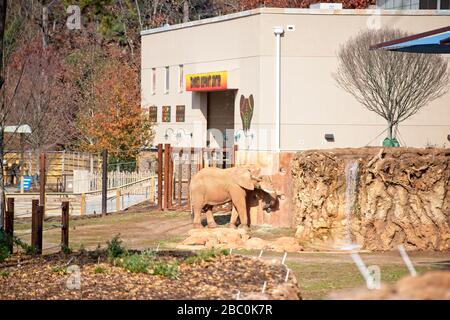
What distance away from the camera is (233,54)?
157 feet

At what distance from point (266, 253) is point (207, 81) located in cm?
2815

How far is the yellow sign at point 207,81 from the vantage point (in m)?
48.2

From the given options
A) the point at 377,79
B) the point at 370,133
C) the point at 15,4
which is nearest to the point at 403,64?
the point at 377,79

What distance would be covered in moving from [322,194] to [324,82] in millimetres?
21757

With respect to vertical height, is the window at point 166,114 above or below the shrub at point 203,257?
above

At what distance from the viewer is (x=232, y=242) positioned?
2344 cm

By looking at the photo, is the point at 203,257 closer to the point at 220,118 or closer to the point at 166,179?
the point at 166,179

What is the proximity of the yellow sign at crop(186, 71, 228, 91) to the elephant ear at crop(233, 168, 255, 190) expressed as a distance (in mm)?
21023

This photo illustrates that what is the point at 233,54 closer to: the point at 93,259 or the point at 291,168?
the point at 291,168

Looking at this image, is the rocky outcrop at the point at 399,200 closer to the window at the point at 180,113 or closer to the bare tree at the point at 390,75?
the bare tree at the point at 390,75

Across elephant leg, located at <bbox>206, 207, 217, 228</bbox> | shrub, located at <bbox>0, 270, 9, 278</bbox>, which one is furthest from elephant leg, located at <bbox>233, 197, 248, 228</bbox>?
shrub, located at <bbox>0, 270, 9, 278</bbox>

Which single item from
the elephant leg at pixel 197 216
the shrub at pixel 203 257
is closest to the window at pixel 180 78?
the elephant leg at pixel 197 216

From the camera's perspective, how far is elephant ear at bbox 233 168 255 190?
88.5 feet

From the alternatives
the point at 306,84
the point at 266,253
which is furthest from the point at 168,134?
the point at 266,253
